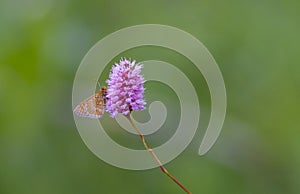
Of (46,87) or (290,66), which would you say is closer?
(46,87)

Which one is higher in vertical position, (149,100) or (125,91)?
(149,100)

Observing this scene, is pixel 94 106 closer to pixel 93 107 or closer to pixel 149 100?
pixel 93 107

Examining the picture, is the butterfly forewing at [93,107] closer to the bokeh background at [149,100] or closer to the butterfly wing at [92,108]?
the butterfly wing at [92,108]

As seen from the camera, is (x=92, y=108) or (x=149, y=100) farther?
(x=149, y=100)

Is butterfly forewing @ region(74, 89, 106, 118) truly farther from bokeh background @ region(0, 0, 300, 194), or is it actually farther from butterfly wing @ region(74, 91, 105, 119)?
bokeh background @ region(0, 0, 300, 194)

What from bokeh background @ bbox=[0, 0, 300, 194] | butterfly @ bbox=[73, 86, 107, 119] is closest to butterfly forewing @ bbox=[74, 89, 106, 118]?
butterfly @ bbox=[73, 86, 107, 119]

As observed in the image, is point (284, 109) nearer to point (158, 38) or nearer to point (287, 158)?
point (287, 158)

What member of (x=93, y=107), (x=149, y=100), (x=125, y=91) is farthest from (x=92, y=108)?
(x=149, y=100)

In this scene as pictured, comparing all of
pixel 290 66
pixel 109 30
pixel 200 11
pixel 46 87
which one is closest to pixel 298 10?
pixel 290 66
